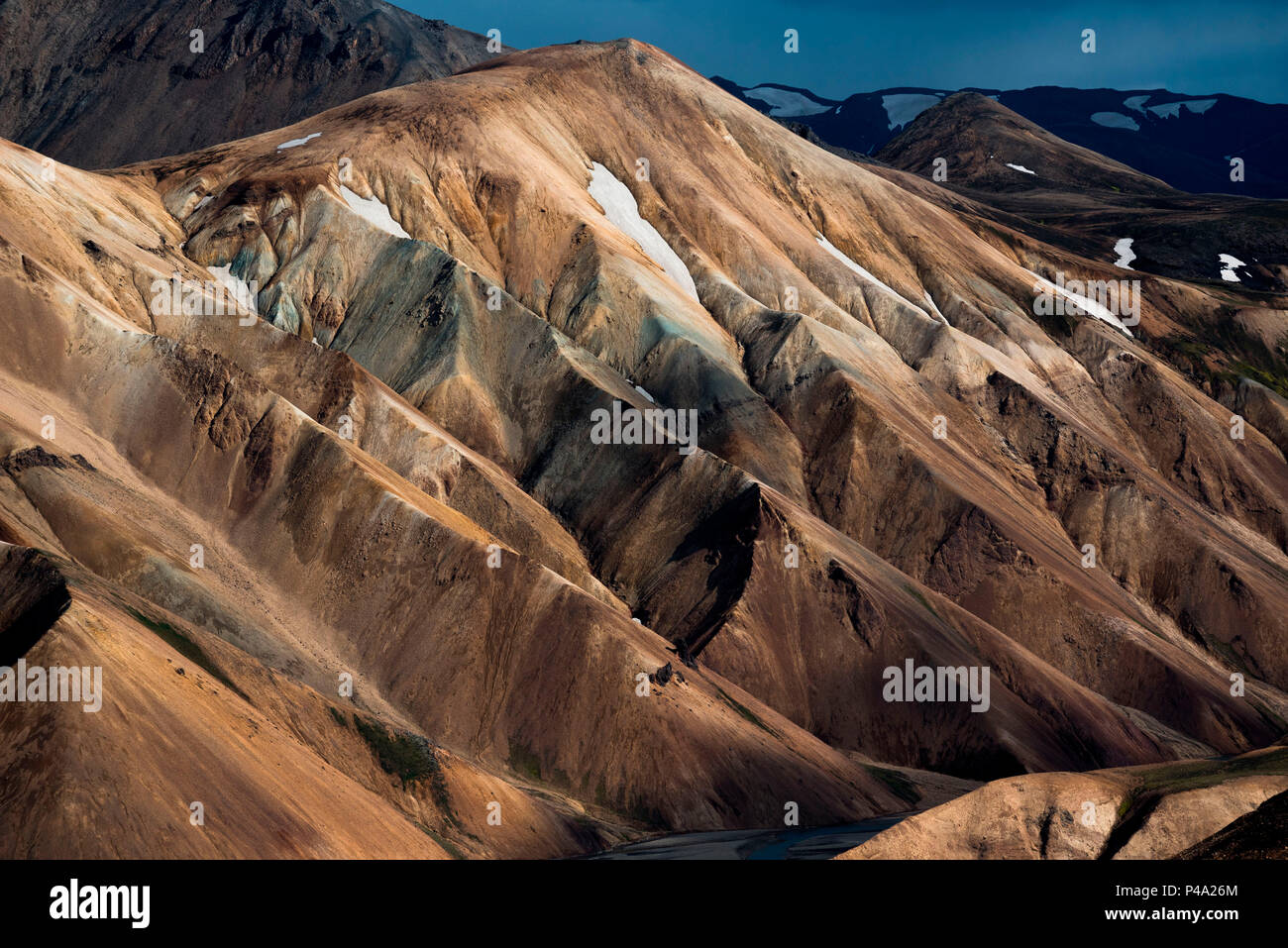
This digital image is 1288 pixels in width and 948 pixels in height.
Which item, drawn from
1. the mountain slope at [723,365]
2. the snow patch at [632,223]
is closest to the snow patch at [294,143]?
the mountain slope at [723,365]

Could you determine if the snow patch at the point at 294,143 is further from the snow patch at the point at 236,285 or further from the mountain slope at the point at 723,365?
the snow patch at the point at 236,285

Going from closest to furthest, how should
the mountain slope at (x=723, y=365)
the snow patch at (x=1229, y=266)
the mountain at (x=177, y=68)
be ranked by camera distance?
the mountain slope at (x=723, y=365), the snow patch at (x=1229, y=266), the mountain at (x=177, y=68)

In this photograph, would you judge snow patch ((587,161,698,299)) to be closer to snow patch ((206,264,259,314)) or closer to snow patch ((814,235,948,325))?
snow patch ((814,235,948,325))

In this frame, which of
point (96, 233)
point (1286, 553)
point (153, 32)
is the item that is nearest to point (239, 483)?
point (96, 233)

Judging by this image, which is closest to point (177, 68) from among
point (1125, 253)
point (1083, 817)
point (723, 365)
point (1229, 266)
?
point (1125, 253)

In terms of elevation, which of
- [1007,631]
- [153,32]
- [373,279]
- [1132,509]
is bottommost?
[1007,631]

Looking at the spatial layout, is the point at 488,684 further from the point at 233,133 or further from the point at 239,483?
the point at 233,133
